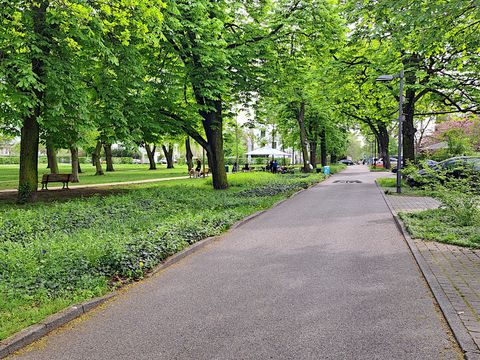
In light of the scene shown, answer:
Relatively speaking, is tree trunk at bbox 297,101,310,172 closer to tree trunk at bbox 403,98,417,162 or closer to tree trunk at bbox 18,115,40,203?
tree trunk at bbox 403,98,417,162

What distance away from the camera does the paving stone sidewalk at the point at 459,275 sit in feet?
13.3

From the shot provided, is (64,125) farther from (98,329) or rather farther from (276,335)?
(276,335)

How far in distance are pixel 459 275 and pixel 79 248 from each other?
5654mm

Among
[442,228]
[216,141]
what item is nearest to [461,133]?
[216,141]

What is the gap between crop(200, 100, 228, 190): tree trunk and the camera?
702 inches

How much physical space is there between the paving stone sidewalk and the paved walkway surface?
25cm

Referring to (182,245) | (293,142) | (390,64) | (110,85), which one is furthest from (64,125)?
(293,142)

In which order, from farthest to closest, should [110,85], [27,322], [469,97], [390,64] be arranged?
[469,97] < [390,64] < [110,85] < [27,322]

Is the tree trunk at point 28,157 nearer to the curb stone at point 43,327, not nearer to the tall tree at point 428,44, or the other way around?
the curb stone at point 43,327

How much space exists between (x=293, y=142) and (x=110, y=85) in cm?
3542

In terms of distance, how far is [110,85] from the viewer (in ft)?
43.4

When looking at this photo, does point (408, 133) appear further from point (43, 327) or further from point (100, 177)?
point (100, 177)

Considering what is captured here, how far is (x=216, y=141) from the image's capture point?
18.2 metres

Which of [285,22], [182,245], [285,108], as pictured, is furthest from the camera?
[285,108]
